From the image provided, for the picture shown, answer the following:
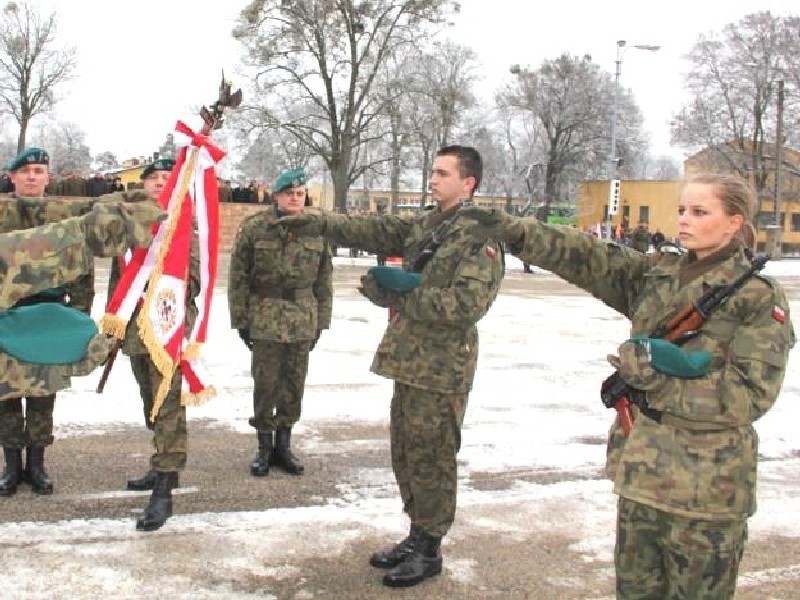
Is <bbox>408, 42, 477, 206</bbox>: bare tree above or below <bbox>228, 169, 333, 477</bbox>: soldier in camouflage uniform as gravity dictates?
above

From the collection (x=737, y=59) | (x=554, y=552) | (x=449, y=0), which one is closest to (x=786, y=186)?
(x=737, y=59)

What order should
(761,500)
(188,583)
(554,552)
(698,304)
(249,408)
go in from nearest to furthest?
1. (698,304)
2. (188,583)
3. (554,552)
4. (761,500)
5. (249,408)

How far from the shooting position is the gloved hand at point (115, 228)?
2.18 m

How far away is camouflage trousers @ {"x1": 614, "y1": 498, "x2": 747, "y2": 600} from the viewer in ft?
8.58

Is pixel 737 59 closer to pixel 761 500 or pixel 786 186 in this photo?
pixel 786 186

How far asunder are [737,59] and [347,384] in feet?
125

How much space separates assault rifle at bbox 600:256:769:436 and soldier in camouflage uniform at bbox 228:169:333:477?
9.65 feet

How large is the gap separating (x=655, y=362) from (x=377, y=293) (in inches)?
62.3

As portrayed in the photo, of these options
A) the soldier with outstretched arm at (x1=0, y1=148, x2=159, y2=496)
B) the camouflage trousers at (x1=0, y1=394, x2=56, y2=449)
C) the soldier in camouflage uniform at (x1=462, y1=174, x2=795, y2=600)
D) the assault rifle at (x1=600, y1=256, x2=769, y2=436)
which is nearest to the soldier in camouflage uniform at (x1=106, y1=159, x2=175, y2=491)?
the soldier with outstretched arm at (x1=0, y1=148, x2=159, y2=496)

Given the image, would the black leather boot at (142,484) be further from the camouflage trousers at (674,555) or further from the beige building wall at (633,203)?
the beige building wall at (633,203)

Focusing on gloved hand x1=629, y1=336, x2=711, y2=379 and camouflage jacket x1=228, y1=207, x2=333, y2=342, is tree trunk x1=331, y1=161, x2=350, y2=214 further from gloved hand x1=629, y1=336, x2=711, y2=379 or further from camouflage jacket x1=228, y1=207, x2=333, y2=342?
gloved hand x1=629, y1=336, x2=711, y2=379

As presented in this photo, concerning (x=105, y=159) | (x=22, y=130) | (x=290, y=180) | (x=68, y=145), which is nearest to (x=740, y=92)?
(x=22, y=130)

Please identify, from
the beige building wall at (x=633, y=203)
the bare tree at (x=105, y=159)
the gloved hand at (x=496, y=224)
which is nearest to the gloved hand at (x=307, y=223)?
the gloved hand at (x=496, y=224)

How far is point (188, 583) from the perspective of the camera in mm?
3756
